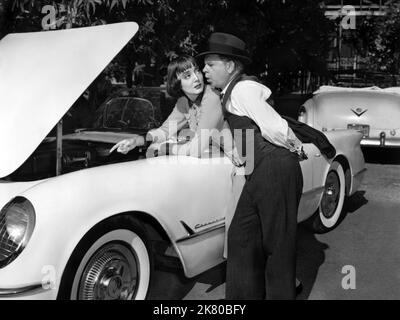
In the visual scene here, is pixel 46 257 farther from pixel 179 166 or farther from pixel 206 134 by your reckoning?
pixel 206 134

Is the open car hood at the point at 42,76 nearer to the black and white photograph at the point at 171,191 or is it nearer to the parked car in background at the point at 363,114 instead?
the black and white photograph at the point at 171,191

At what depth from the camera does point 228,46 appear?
105 inches

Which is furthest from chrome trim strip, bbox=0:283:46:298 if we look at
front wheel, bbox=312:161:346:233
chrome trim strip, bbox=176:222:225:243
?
front wheel, bbox=312:161:346:233

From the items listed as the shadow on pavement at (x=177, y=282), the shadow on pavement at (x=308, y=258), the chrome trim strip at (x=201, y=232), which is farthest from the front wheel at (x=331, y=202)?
the chrome trim strip at (x=201, y=232)

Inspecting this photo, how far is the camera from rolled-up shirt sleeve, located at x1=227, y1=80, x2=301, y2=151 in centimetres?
254

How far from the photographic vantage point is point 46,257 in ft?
7.47

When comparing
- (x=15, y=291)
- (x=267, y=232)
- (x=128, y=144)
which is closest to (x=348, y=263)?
(x=267, y=232)

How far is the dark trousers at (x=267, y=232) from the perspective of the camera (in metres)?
2.63

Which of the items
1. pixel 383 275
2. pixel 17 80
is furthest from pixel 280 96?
pixel 17 80

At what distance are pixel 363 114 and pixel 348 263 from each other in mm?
3944

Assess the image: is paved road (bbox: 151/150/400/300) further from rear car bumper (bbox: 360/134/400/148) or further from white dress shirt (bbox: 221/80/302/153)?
rear car bumper (bbox: 360/134/400/148)

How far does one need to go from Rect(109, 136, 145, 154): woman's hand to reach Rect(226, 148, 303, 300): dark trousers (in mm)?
953

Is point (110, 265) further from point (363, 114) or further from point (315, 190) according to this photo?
point (363, 114)
